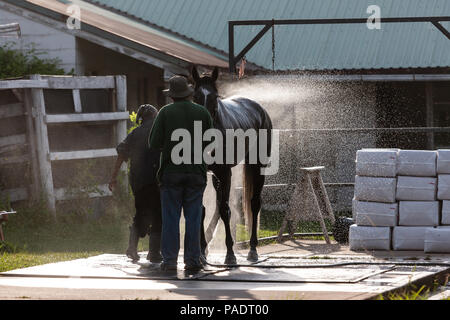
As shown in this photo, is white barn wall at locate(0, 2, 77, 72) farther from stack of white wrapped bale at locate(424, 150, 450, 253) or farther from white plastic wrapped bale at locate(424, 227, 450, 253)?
white plastic wrapped bale at locate(424, 227, 450, 253)

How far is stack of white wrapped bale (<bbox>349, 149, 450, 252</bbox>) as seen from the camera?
13000 mm

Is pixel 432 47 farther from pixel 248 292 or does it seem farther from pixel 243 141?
pixel 248 292

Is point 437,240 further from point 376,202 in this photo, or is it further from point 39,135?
point 39,135

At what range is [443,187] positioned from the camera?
13.0m

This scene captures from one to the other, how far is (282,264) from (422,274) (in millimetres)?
1970

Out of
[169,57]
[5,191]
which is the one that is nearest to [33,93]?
[5,191]

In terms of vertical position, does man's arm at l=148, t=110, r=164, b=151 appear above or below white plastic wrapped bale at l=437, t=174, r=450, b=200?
above

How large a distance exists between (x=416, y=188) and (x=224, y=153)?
2933 millimetres

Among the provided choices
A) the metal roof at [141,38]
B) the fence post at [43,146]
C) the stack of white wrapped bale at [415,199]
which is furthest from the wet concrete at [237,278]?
the metal roof at [141,38]

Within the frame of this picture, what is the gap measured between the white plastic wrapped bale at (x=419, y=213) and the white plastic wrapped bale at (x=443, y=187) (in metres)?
0.12

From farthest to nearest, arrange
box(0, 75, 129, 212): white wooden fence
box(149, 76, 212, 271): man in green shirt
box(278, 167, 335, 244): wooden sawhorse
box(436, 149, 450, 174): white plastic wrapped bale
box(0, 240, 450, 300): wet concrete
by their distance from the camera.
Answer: box(0, 75, 129, 212): white wooden fence < box(278, 167, 335, 244): wooden sawhorse < box(436, 149, 450, 174): white plastic wrapped bale < box(149, 76, 212, 271): man in green shirt < box(0, 240, 450, 300): wet concrete

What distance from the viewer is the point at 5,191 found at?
16.1 meters

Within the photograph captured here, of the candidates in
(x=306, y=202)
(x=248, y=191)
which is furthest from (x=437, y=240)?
(x=306, y=202)

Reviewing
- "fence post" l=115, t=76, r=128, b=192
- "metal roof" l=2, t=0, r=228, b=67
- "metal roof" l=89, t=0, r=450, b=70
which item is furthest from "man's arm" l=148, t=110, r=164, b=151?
"metal roof" l=89, t=0, r=450, b=70
